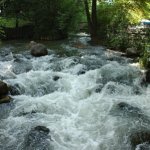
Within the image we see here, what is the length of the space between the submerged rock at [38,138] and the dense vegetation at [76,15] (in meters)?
10.3

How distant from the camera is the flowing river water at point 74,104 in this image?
170 inches

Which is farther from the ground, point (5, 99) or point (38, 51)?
point (38, 51)

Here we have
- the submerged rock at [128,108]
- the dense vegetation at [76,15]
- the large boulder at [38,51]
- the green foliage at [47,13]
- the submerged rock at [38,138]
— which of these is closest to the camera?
the submerged rock at [38,138]

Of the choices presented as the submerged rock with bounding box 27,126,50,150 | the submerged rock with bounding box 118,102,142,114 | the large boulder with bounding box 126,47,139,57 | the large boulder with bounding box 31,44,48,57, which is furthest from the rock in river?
the large boulder with bounding box 126,47,139,57

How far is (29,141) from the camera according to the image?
13.7 ft

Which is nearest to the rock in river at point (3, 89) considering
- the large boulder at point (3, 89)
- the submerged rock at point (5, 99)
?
the large boulder at point (3, 89)

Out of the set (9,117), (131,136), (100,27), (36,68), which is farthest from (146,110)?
(100,27)

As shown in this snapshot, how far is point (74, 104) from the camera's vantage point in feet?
19.6

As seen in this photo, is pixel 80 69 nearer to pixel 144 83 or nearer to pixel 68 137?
pixel 144 83

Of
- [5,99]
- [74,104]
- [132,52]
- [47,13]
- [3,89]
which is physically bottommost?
[74,104]

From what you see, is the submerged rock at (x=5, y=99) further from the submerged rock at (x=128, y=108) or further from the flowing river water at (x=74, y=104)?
the submerged rock at (x=128, y=108)

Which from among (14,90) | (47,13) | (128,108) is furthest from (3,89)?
(47,13)

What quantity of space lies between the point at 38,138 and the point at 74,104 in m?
2.02

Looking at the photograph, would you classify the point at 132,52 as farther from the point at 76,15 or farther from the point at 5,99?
the point at 5,99
